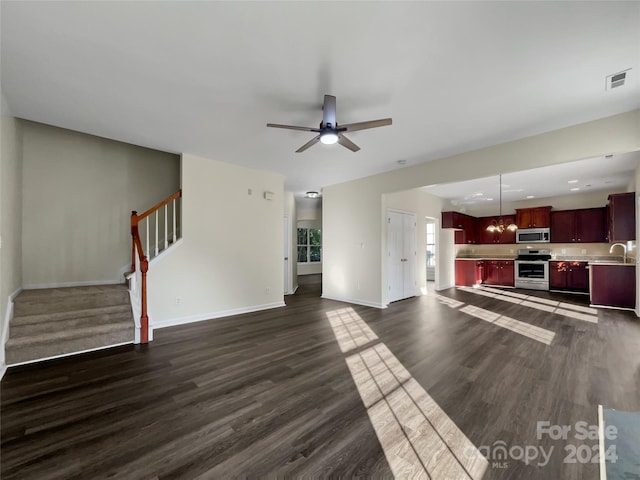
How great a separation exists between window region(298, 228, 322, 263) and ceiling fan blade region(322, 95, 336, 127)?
8835mm

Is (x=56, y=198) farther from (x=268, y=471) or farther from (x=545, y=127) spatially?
(x=545, y=127)

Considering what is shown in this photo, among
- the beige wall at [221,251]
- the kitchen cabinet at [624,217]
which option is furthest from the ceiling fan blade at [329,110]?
the kitchen cabinet at [624,217]

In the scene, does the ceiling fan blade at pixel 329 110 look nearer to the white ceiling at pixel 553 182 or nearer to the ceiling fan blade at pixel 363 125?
the ceiling fan blade at pixel 363 125

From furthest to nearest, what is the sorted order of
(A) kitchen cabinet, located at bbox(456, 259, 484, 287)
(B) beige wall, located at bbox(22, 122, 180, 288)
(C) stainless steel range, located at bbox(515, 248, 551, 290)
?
(A) kitchen cabinet, located at bbox(456, 259, 484, 287) < (C) stainless steel range, located at bbox(515, 248, 551, 290) < (B) beige wall, located at bbox(22, 122, 180, 288)

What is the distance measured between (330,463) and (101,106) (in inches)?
163

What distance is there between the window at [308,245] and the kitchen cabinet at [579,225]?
8159 millimetres

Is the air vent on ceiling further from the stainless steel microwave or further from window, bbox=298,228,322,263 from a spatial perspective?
window, bbox=298,228,322,263

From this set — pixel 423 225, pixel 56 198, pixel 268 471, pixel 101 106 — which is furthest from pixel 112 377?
pixel 423 225

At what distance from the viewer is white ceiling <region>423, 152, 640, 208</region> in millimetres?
5051

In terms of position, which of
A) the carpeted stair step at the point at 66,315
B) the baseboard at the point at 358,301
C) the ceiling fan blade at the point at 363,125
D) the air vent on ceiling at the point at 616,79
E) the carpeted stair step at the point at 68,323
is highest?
the air vent on ceiling at the point at 616,79

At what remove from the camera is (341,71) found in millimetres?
2416

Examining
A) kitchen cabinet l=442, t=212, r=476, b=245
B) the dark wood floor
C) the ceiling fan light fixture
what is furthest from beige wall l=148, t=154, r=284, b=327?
kitchen cabinet l=442, t=212, r=476, b=245

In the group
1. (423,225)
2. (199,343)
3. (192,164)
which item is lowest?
(199,343)

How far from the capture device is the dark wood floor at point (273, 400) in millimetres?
1608
